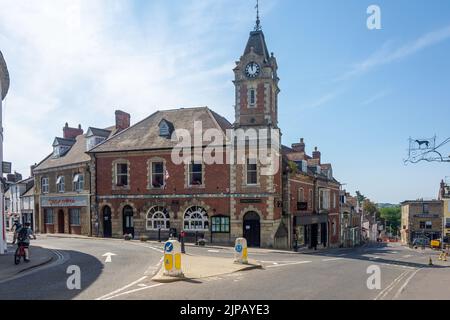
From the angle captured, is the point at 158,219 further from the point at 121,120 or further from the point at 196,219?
the point at 121,120

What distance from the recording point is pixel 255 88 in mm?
31469

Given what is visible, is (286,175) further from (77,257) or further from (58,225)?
(58,225)

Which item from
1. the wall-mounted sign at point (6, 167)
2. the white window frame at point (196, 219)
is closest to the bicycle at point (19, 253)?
the wall-mounted sign at point (6, 167)

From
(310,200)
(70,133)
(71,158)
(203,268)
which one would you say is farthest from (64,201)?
(203,268)

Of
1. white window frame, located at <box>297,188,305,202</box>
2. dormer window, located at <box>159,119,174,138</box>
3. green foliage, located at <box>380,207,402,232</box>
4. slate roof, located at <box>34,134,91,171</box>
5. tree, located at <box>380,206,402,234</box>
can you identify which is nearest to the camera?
dormer window, located at <box>159,119,174,138</box>

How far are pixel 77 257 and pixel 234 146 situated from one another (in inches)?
577

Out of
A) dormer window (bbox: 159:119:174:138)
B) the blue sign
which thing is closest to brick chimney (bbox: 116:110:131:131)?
dormer window (bbox: 159:119:174:138)

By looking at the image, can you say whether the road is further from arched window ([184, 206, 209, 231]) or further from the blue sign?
arched window ([184, 206, 209, 231])

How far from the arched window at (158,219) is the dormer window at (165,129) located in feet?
20.0

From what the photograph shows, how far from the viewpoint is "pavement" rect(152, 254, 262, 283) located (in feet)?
46.3

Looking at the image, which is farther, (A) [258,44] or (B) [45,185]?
(B) [45,185]

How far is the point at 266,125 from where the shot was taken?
30.6 m

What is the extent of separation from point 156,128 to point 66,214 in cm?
1279
